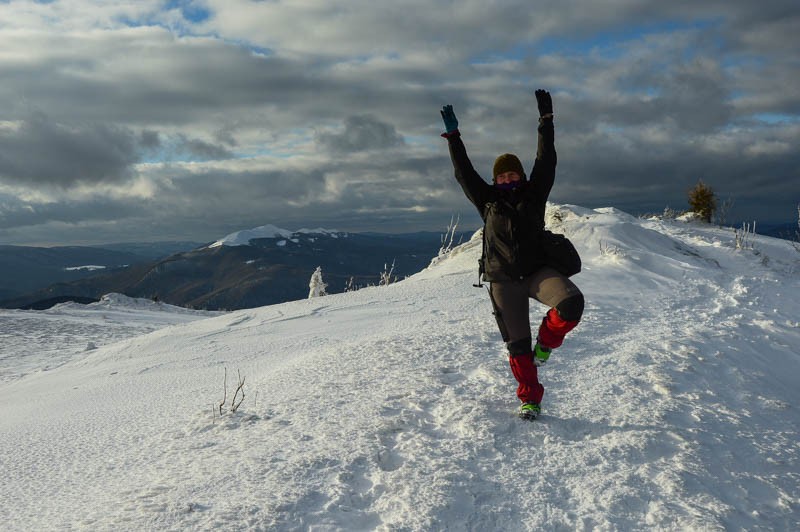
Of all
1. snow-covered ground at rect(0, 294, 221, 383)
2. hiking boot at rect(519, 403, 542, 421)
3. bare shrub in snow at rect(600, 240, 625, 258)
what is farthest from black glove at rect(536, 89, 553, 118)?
snow-covered ground at rect(0, 294, 221, 383)

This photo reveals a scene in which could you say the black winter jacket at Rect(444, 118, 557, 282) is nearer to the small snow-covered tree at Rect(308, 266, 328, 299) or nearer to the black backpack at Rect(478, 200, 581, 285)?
the black backpack at Rect(478, 200, 581, 285)

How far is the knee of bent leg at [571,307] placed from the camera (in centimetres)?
332

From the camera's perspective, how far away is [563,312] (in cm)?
336

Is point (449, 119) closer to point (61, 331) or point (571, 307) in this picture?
point (571, 307)

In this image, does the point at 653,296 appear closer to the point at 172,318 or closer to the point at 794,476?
the point at 794,476

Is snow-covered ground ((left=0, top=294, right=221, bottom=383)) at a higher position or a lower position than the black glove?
lower

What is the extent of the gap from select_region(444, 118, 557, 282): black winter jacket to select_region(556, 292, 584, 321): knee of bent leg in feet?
1.21

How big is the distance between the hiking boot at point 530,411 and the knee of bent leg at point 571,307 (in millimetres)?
655

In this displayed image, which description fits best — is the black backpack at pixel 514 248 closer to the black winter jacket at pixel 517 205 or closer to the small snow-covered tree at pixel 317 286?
the black winter jacket at pixel 517 205

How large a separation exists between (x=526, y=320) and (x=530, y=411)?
637mm

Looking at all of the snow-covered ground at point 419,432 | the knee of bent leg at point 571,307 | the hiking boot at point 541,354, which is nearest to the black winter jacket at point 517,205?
the knee of bent leg at point 571,307

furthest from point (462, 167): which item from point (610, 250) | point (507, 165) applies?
point (610, 250)

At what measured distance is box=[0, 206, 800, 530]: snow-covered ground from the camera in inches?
99.0

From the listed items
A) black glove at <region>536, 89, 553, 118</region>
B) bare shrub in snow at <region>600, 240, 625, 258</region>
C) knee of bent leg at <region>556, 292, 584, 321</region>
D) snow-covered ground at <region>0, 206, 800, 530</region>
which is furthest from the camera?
bare shrub in snow at <region>600, 240, 625, 258</region>
